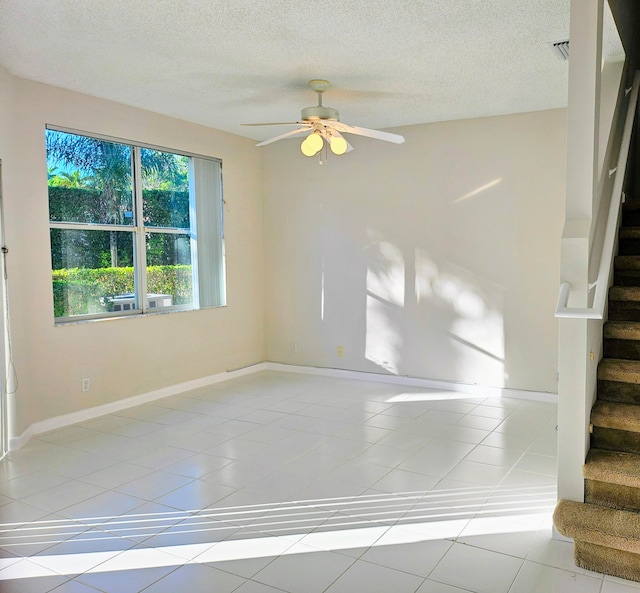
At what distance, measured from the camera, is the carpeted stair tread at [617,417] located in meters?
2.62

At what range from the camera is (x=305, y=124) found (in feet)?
13.6

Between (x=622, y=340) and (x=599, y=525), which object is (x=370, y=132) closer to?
(x=622, y=340)

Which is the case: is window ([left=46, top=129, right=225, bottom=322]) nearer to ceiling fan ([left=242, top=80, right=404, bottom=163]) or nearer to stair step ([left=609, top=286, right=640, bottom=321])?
ceiling fan ([left=242, top=80, right=404, bottom=163])

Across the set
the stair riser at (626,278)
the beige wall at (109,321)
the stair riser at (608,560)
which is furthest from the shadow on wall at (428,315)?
the stair riser at (608,560)

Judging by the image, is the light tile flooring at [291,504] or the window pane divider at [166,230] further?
the window pane divider at [166,230]

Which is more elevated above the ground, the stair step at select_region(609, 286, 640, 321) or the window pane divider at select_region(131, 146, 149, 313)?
the window pane divider at select_region(131, 146, 149, 313)

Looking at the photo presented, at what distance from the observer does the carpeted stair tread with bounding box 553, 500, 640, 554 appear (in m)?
2.27

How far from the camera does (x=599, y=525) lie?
92.4 inches

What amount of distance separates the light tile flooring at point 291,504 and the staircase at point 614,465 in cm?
12

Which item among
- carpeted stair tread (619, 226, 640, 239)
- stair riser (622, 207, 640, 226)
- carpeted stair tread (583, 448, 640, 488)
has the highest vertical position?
stair riser (622, 207, 640, 226)

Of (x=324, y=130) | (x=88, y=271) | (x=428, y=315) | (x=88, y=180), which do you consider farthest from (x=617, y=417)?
(x=88, y=180)

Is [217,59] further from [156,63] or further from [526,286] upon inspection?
[526,286]

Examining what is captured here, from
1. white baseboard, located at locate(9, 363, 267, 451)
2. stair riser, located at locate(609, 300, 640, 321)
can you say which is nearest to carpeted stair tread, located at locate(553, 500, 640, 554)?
stair riser, located at locate(609, 300, 640, 321)

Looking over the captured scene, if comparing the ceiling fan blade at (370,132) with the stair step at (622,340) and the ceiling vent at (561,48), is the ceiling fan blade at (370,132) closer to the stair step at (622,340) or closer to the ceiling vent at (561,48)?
the ceiling vent at (561,48)
